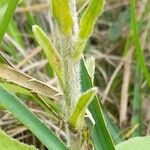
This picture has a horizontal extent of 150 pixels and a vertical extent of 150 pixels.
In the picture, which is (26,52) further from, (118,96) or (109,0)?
(109,0)

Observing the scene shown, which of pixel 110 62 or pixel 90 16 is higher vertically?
pixel 90 16

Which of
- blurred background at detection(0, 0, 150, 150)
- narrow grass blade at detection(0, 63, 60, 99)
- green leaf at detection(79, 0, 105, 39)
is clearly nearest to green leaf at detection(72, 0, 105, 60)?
green leaf at detection(79, 0, 105, 39)

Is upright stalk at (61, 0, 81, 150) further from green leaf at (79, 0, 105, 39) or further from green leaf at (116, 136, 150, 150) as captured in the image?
green leaf at (116, 136, 150, 150)

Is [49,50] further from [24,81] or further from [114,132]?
[114,132]

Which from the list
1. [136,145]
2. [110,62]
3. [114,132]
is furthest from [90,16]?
[110,62]

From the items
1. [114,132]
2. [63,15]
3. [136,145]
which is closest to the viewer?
[63,15]
